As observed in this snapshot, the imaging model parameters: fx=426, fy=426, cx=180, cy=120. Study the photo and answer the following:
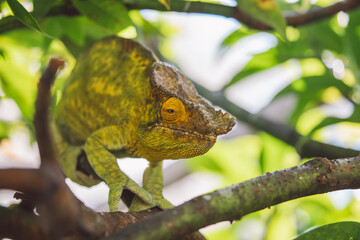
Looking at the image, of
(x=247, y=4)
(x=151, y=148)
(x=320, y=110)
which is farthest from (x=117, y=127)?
(x=320, y=110)

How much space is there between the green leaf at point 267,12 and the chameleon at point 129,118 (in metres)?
0.36

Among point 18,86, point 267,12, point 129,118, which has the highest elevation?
point 267,12

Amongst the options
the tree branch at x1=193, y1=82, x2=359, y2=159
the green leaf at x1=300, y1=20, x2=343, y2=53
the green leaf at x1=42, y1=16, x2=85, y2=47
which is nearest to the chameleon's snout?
the green leaf at x1=42, y1=16, x2=85, y2=47

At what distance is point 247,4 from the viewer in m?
1.42

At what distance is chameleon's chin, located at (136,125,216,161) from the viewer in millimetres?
1104

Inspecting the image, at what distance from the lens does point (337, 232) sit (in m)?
0.99

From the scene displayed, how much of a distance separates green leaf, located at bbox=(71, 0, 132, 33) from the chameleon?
0.22 ft

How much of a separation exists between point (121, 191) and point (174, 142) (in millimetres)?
196

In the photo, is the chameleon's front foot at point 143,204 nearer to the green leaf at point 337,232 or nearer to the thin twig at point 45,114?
the green leaf at point 337,232

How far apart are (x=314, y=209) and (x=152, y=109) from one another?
183 centimetres

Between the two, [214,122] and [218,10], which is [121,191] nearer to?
[214,122]

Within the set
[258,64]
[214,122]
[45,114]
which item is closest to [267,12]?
[214,122]

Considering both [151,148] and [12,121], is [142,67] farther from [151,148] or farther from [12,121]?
[12,121]

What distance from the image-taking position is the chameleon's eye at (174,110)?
43.3 inches
